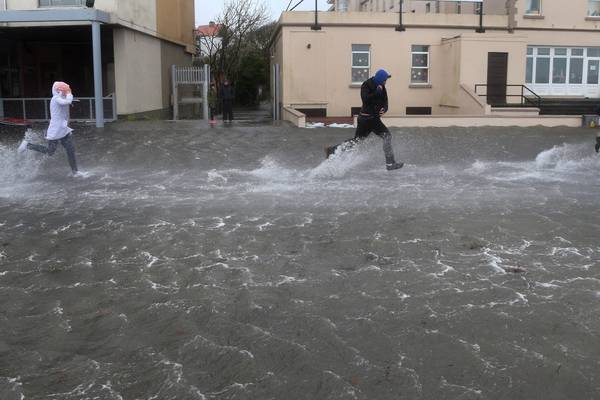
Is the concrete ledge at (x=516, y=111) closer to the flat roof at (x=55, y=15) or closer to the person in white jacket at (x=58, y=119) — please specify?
the flat roof at (x=55, y=15)

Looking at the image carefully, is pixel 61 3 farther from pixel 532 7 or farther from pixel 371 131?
pixel 532 7

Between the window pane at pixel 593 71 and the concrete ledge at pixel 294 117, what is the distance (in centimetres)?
1374

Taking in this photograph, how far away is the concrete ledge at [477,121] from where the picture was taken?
2350 centimetres

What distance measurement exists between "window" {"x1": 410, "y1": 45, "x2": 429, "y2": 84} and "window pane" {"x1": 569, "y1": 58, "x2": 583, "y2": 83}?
6.73m

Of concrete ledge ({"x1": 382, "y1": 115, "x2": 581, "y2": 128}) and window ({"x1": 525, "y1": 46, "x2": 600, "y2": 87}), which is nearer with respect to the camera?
concrete ledge ({"x1": 382, "y1": 115, "x2": 581, "y2": 128})

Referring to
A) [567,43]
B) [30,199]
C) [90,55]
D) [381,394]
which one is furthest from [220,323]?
[567,43]

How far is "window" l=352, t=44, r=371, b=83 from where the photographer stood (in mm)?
29078

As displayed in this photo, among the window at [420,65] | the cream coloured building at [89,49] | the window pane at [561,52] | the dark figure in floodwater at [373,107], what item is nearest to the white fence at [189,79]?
the cream coloured building at [89,49]

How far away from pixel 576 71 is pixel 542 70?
1.58m

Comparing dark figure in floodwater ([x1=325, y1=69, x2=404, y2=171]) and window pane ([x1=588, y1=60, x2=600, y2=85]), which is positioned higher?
window pane ([x1=588, y1=60, x2=600, y2=85])

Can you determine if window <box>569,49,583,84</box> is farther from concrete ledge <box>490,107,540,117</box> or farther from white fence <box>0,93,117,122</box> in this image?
white fence <box>0,93,117,122</box>

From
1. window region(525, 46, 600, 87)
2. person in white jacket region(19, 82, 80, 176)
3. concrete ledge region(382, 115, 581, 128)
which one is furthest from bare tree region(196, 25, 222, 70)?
person in white jacket region(19, 82, 80, 176)

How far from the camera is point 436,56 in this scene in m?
29.7

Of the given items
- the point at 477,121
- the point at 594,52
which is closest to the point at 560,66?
the point at 594,52
